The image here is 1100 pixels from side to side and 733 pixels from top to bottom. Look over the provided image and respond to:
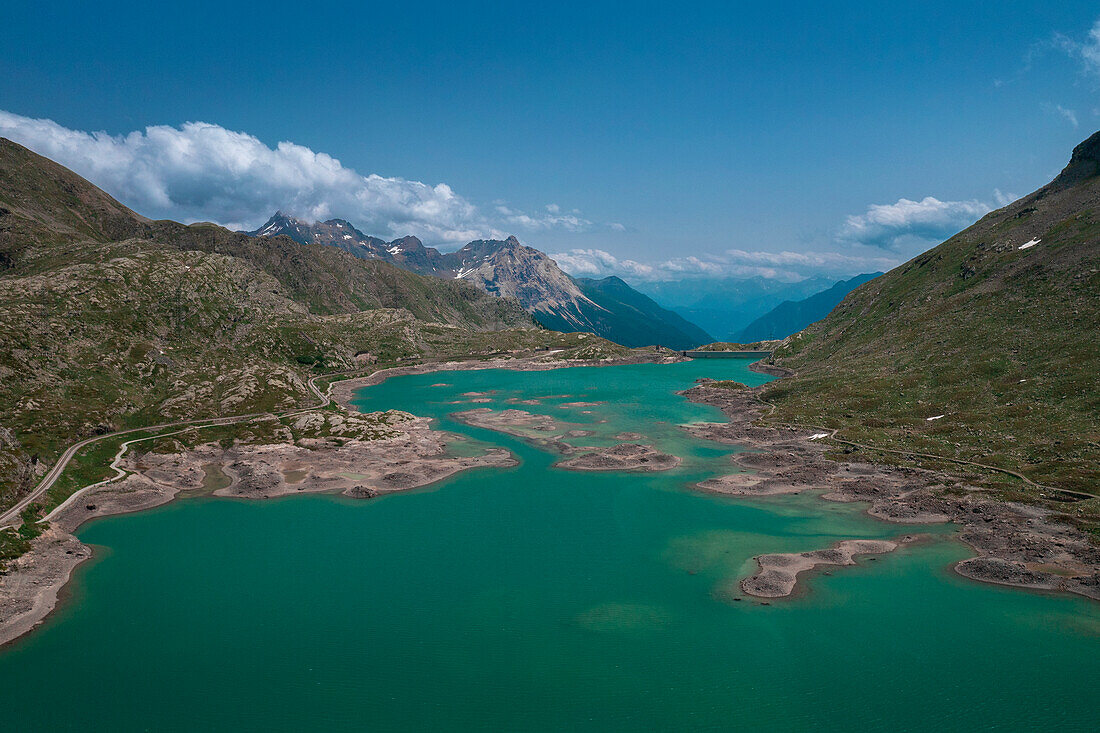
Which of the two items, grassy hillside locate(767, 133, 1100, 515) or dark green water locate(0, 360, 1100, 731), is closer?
dark green water locate(0, 360, 1100, 731)

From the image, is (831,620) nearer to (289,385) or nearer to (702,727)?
(702,727)

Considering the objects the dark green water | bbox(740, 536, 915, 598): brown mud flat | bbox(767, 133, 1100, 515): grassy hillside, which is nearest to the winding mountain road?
the dark green water

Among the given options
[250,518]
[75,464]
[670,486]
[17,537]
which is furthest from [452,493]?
[75,464]

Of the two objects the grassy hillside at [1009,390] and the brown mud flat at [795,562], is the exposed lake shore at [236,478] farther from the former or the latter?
the grassy hillside at [1009,390]

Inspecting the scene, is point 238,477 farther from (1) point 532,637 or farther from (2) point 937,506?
(2) point 937,506

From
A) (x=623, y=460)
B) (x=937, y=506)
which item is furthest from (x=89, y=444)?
(x=937, y=506)

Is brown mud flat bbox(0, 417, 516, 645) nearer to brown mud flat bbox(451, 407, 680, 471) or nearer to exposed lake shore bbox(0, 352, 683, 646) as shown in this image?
exposed lake shore bbox(0, 352, 683, 646)
